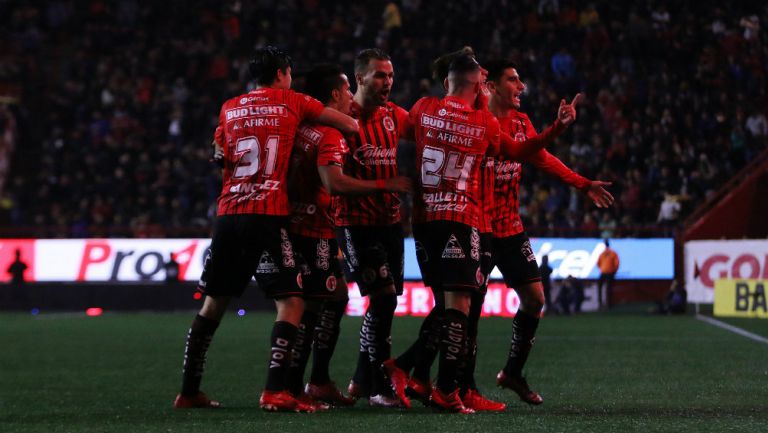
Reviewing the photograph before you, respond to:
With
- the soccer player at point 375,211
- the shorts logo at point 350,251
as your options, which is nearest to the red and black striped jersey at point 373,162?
the soccer player at point 375,211

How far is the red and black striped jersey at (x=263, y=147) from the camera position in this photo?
8047mm

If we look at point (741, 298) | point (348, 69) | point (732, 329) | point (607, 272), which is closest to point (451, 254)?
point (732, 329)

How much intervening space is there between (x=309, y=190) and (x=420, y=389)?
62.4 inches

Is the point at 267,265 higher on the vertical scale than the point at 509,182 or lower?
lower

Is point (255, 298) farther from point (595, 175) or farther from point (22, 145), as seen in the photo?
point (22, 145)

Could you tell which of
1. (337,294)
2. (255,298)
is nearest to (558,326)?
(255,298)

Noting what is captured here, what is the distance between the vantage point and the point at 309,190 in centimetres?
852

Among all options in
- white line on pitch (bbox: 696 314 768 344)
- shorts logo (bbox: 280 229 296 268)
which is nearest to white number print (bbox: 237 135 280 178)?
shorts logo (bbox: 280 229 296 268)

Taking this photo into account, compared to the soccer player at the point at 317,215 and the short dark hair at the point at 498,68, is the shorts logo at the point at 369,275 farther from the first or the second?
the short dark hair at the point at 498,68

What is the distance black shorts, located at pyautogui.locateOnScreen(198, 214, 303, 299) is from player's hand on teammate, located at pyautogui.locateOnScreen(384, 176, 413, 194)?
29.8 inches

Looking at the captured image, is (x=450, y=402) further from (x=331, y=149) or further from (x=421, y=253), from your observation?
(x=331, y=149)

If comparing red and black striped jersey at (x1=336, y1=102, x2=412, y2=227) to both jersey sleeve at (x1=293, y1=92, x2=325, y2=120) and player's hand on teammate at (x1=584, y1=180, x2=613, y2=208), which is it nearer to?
jersey sleeve at (x1=293, y1=92, x2=325, y2=120)

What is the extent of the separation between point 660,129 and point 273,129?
2070 cm

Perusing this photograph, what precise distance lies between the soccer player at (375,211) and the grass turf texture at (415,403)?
64 cm
